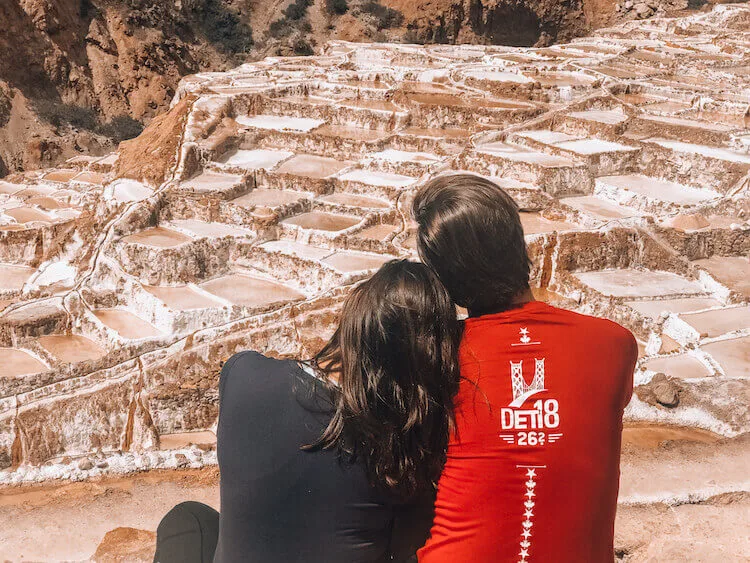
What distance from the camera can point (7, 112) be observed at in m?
28.8

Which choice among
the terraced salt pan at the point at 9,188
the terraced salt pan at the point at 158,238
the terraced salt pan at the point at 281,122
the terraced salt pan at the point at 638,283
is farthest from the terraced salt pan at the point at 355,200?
the terraced salt pan at the point at 9,188

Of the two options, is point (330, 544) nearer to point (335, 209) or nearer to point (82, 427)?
point (82, 427)

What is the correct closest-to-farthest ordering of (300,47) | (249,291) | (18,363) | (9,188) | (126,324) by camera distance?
(18,363) < (126,324) < (249,291) < (9,188) < (300,47)

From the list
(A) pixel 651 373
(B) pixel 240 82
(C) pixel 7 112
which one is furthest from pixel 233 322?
(C) pixel 7 112

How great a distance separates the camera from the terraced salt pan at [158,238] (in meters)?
12.8

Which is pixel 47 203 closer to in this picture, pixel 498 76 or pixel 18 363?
pixel 18 363

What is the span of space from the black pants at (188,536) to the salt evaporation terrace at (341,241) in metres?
2.90

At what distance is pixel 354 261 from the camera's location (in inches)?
475

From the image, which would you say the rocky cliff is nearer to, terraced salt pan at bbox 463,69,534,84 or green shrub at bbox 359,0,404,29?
green shrub at bbox 359,0,404,29

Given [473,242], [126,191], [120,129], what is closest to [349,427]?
[473,242]

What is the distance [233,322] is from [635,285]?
6184 millimetres

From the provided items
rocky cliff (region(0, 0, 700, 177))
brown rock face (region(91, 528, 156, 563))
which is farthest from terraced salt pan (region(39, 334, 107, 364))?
rocky cliff (region(0, 0, 700, 177))

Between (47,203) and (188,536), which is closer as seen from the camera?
(188,536)

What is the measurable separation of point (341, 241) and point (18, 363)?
211 inches
